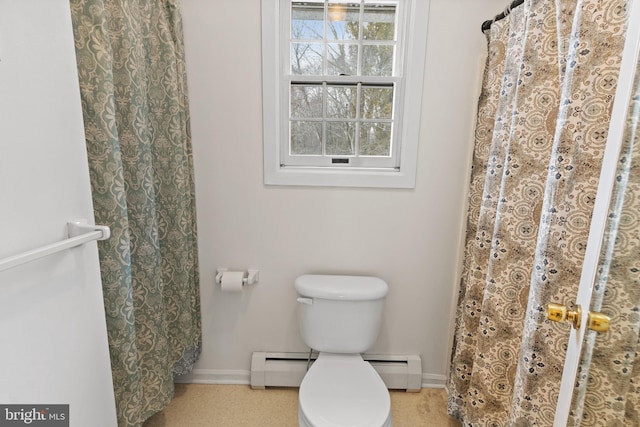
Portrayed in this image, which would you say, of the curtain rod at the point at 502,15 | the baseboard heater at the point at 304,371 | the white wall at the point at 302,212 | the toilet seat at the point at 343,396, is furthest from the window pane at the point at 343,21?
the baseboard heater at the point at 304,371

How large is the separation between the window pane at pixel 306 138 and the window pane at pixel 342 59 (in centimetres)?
28

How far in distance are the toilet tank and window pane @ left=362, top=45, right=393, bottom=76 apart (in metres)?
1.07

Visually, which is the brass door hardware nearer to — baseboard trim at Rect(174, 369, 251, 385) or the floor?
the floor

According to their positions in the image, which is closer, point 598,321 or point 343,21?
point 598,321

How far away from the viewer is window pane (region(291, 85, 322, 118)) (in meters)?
1.60

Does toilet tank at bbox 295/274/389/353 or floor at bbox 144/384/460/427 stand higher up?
toilet tank at bbox 295/274/389/353

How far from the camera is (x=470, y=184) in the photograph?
1501mm

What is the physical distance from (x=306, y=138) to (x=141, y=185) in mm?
821

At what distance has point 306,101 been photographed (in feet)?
5.30

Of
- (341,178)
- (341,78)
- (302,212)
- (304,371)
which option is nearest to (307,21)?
(341,78)

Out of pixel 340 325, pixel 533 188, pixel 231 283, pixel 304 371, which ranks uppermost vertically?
pixel 533 188

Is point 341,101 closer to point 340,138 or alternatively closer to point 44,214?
point 340,138

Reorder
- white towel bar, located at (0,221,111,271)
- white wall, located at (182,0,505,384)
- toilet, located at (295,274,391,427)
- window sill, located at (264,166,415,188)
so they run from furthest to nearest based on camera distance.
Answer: window sill, located at (264,166,415,188) → white wall, located at (182,0,505,384) → toilet, located at (295,274,391,427) → white towel bar, located at (0,221,111,271)

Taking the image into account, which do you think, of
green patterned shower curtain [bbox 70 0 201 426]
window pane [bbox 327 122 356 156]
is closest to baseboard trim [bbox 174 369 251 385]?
green patterned shower curtain [bbox 70 0 201 426]
